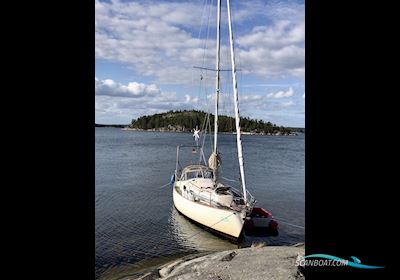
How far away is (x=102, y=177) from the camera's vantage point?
131 feet

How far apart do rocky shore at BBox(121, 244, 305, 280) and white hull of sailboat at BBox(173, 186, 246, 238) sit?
368 centimetres

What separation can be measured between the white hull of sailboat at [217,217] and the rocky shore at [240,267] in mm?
3675

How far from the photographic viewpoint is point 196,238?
17.0 meters

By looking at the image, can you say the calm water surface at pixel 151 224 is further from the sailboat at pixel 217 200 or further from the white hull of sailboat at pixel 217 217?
the sailboat at pixel 217 200

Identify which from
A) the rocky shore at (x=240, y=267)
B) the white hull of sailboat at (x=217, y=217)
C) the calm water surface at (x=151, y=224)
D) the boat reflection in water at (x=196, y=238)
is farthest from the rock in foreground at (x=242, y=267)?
the boat reflection in water at (x=196, y=238)

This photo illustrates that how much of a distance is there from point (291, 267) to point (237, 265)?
5.49 feet

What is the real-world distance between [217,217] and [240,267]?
6.56m

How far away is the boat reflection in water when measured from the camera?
52.0 ft

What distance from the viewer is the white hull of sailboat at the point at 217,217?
52.3 feet

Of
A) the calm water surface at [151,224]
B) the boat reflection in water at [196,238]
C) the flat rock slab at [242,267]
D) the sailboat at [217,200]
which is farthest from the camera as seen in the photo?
the sailboat at [217,200]

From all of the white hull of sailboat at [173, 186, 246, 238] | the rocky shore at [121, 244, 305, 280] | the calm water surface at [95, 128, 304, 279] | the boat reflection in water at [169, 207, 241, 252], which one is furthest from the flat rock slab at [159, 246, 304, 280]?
the boat reflection in water at [169, 207, 241, 252]
